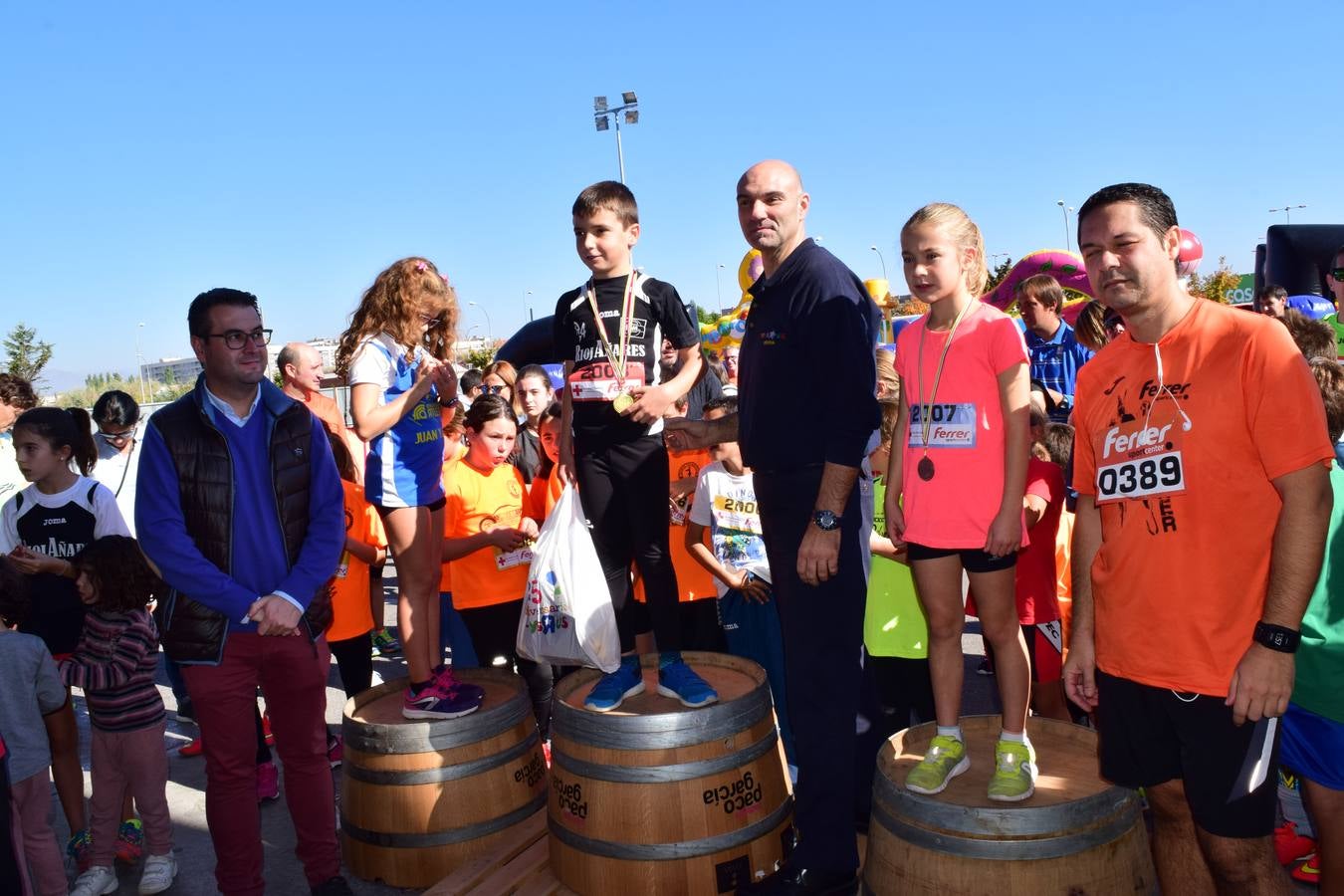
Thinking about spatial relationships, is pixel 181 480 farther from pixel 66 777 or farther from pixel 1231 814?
pixel 1231 814

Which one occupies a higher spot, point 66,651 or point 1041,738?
point 66,651

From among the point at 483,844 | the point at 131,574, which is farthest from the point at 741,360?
the point at 131,574

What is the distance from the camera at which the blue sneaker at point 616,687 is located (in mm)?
3410

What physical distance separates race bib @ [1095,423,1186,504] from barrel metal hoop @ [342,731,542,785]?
2.36 metres

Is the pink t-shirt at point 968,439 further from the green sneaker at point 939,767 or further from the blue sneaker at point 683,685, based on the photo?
the blue sneaker at point 683,685

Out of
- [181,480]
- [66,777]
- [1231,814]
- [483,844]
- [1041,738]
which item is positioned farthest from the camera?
[66,777]

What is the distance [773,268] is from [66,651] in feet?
11.4

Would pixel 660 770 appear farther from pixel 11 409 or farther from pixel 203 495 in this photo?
pixel 11 409

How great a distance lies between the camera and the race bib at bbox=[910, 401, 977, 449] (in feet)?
9.60

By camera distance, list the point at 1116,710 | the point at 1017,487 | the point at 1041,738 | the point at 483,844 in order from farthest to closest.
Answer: the point at 483,844 < the point at 1041,738 < the point at 1017,487 < the point at 1116,710

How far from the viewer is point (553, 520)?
12.3 feet

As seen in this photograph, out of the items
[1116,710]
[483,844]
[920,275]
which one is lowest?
[483,844]

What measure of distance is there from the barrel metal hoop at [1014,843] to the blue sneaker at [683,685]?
3.22 ft

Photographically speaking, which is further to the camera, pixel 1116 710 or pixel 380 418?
pixel 380 418
